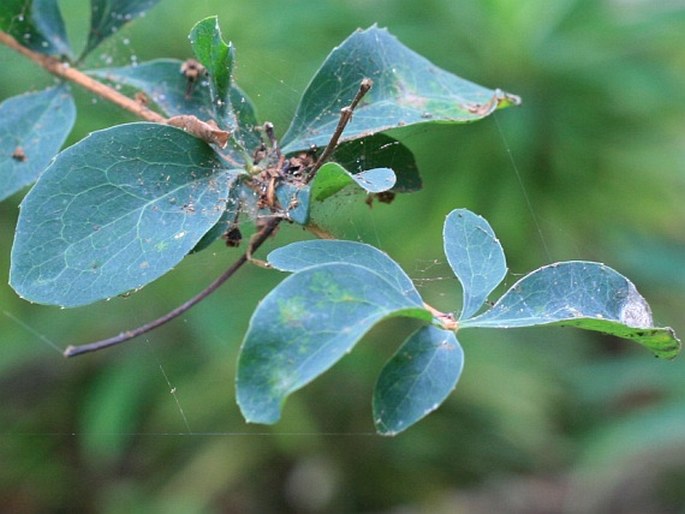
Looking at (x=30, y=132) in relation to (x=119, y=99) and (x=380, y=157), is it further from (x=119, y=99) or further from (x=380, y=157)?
(x=380, y=157)

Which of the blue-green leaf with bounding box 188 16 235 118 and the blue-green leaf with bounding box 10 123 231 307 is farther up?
the blue-green leaf with bounding box 188 16 235 118

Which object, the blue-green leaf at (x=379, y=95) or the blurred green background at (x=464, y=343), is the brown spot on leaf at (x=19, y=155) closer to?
the blue-green leaf at (x=379, y=95)

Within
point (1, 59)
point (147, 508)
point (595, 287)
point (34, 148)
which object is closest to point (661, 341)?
point (595, 287)

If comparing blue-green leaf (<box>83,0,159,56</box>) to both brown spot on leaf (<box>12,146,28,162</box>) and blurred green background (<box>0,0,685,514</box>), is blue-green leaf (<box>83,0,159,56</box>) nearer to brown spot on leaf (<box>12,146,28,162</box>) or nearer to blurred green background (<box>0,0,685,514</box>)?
brown spot on leaf (<box>12,146,28,162</box>)

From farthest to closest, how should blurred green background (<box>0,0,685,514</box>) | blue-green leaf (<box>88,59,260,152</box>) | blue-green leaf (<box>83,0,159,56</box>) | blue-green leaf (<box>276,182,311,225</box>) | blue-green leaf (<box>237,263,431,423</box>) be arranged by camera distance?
1. blurred green background (<box>0,0,685,514</box>)
2. blue-green leaf (<box>83,0,159,56</box>)
3. blue-green leaf (<box>88,59,260,152</box>)
4. blue-green leaf (<box>276,182,311,225</box>)
5. blue-green leaf (<box>237,263,431,423</box>)

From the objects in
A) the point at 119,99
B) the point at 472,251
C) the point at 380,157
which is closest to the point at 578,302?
the point at 472,251

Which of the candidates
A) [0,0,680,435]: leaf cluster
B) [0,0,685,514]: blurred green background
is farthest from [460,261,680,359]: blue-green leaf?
[0,0,685,514]: blurred green background

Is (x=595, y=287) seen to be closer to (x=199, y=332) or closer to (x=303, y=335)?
(x=303, y=335)
